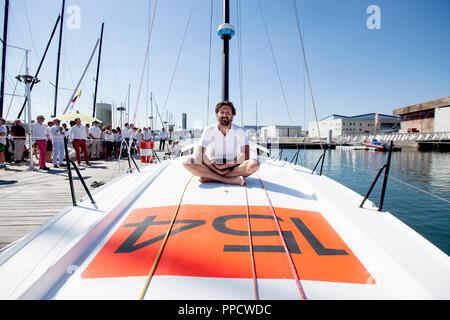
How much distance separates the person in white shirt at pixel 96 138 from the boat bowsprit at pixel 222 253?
8621 millimetres

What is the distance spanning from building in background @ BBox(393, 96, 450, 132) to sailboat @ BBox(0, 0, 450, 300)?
3218 cm

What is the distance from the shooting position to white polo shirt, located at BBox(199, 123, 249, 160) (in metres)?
2.82

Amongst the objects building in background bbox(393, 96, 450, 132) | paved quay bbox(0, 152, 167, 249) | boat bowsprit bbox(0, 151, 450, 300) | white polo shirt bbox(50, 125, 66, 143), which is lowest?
paved quay bbox(0, 152, 167, 249)

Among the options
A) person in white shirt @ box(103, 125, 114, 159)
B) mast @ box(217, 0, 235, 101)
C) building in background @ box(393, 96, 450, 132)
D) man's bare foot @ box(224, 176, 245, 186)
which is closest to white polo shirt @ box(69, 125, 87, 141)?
person in white shirt @ box(103, 125, 114, 159)

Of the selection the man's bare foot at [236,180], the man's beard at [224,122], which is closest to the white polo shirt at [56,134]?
the man's beard at [224,122]

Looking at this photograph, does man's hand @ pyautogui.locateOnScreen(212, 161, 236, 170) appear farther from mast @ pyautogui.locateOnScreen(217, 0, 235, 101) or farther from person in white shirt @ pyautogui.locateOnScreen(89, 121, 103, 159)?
person in white shirt @ pyautogui.locateOnScreen(89, 121, 103, 159)

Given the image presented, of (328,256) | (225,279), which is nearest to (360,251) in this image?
(328,256)

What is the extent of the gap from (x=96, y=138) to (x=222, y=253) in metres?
10.1

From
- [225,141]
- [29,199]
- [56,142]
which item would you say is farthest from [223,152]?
[56,142]

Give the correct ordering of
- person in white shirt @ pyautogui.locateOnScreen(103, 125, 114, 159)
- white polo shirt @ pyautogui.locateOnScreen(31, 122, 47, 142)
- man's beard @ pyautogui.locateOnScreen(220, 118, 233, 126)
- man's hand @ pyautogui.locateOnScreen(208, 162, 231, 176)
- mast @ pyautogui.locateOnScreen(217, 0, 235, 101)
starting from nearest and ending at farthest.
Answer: man's hand @ pyautogui.locateOnScreen(208, 162, 231, 176)
man's beard @ pyautogui.locateOnScreen(220, 118, 233, 126)
mast @ pyautogui.locateOnScreen(217, 0, 235, 101)
white polo shirt @ pyautogui.locateOnScreen(31, 122, 47, 142)
person in white shirt @ pyautogui.locateOnScreen(103, 125, 114, 159)

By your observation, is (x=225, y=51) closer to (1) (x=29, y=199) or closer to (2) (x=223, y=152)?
(2) (x=223, y=152)

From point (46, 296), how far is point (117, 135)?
12.4 metres

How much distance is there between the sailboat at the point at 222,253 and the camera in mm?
1087
